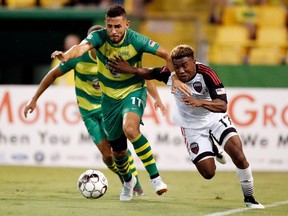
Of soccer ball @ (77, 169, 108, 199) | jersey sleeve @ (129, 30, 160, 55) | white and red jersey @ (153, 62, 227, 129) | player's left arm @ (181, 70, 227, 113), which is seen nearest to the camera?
player's left arm @ (181, 70, 227, 113)

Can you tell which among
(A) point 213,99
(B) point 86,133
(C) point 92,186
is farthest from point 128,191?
(B) point 86,133

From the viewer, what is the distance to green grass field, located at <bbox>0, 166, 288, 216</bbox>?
9.37 m

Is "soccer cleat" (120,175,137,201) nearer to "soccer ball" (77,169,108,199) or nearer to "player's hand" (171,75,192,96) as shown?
"soccer ball" (77,169,108,199)

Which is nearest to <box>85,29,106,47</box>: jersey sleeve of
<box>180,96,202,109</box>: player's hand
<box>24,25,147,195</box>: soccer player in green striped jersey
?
<box>24,25,147,195</box>: soccer player in green striped jersey

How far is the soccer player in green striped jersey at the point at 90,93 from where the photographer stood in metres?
Answer: 11.3

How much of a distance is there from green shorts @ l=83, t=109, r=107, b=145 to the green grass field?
0.72m

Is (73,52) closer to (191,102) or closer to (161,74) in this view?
(161,74)

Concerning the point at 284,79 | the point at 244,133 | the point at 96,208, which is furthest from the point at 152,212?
the point at 284,79

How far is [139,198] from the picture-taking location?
1081 centimetres

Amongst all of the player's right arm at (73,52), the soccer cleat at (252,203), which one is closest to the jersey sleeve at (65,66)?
the player's right arm at (73,52)

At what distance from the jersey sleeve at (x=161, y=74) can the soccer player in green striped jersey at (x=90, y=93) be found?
4.98 ft

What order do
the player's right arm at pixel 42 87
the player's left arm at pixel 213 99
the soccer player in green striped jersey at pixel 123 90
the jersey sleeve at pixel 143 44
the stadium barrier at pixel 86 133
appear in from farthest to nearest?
the stadium barrier at pixel 86 133
the player's right arm at pixel 42 87
the jersey sleeve at pixel 143 44
the soccer player in green striped jersey at pixel 123 90
the player's left arm at pixel 213 99

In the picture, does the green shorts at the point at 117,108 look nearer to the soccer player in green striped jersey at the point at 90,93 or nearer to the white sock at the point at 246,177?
the soccer player in green striped jersey at the point at 90,93

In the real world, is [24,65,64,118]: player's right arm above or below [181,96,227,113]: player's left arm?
above
